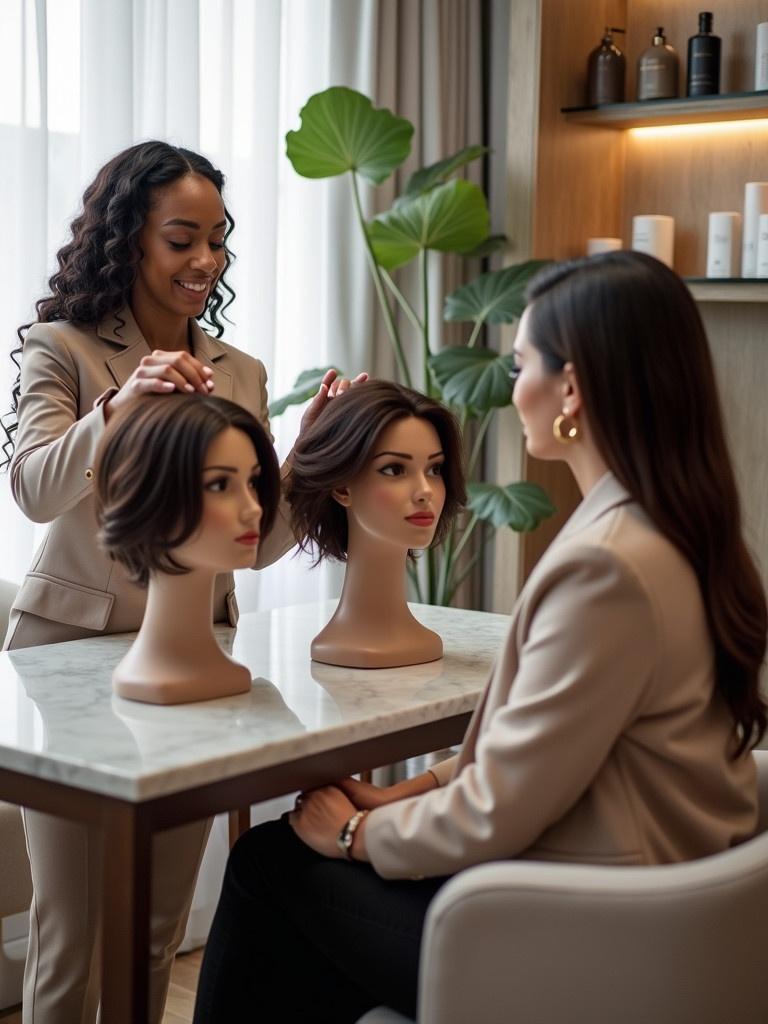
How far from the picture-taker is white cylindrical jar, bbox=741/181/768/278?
11.9ft

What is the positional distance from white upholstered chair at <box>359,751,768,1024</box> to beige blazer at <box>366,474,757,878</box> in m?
0.07

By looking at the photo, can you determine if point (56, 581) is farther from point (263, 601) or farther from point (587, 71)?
point (587, 71)

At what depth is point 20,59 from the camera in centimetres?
296

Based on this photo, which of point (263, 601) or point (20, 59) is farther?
point (263, 601)

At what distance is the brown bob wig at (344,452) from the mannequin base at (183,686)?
0.34m

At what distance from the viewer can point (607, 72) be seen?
3938 mm

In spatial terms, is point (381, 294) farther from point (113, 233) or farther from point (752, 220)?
point (113, 233)

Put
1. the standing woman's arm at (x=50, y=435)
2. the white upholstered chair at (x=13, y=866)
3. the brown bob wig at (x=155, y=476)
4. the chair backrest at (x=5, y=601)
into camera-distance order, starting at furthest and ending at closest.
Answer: the chair backrest at (x=5, y=601), the white upholstered chair at (x=13, y=866), the standing woman's arm at (x=50, y=435), the brown bob wig at (x=155, y=476)

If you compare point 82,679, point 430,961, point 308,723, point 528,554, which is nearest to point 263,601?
point 528,554

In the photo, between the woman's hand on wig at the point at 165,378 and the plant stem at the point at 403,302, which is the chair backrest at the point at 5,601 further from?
the plant stem at the point at 403,302

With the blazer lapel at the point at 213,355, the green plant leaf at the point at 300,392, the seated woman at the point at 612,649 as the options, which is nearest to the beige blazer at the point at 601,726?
the seated woman at the point at 612,649

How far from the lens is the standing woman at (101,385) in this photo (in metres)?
2.13

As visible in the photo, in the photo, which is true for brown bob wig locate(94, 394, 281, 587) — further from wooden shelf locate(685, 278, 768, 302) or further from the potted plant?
wooden shelf locate(685, 278, 768, 302)

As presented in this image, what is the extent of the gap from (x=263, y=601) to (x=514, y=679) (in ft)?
7.26
